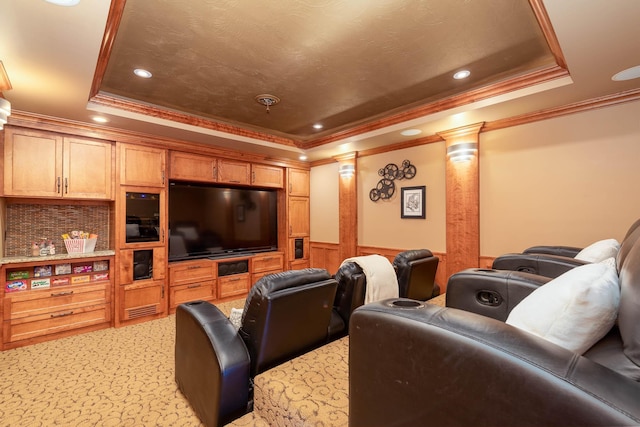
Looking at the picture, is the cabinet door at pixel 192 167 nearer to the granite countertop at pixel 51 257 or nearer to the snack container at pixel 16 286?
the granite countertop at pixel 51 257

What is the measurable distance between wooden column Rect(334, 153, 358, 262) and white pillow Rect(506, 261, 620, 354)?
13.2ft

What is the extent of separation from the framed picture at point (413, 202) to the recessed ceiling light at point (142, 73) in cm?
348

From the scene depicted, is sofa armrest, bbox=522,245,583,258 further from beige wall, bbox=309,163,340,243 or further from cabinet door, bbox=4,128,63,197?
cabinet door, bbox=4,128,63,197

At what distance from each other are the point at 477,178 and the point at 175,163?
4.04m

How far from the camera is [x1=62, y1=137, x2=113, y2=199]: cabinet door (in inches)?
132

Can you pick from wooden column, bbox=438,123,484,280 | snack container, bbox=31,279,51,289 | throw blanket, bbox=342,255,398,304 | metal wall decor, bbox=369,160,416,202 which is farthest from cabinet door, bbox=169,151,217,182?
wooden column, bbox=438,123,484,280

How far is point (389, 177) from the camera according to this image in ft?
15.2

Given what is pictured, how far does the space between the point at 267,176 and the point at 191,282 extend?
213 centimetres

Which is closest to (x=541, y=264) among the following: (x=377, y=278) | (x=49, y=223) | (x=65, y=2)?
(x=377, y=278)

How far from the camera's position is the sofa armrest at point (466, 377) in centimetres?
67

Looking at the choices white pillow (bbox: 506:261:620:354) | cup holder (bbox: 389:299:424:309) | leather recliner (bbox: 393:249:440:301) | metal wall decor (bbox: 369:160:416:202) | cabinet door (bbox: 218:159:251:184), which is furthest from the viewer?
cabinet door (bbox: 218:159:251:184)

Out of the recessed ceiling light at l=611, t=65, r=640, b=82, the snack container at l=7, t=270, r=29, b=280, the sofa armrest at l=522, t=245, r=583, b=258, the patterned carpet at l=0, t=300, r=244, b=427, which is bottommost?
the patterned carpet at l=0, t=300, r=244, b=427

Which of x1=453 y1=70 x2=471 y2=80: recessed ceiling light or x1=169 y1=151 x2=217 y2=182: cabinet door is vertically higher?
x1=453 y1=70 x2=471 y2=80: recessed ceiling light

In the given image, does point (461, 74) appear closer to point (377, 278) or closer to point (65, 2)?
point (377, 278)
